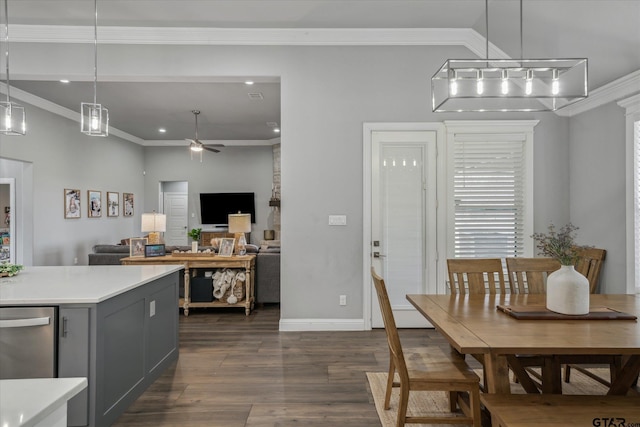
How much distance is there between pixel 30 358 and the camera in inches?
80.3

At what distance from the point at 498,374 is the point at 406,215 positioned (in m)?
2.47

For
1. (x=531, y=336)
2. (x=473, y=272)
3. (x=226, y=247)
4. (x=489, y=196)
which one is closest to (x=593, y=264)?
(x=489, y=196)

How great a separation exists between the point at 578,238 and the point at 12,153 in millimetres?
7703

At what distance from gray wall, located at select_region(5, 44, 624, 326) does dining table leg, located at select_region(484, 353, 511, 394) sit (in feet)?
7.68

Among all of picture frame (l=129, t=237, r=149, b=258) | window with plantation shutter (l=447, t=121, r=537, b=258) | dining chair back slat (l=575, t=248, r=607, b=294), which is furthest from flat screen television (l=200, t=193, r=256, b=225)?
dining chair back slat (l=575, t=248, r=607, b=294)

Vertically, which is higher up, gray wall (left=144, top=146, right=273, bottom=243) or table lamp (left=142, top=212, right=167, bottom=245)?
gray wall (left=144, top=146, right=273, bottom=243)

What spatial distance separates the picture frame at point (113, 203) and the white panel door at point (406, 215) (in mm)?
6519

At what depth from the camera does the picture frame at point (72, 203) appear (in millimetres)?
Result: 6652

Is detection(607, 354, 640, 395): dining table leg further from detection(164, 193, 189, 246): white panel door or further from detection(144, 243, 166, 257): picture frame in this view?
detection(164, 193, 189, 246): white panel door

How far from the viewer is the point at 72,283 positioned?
243 cm

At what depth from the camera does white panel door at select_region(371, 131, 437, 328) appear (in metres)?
4.11

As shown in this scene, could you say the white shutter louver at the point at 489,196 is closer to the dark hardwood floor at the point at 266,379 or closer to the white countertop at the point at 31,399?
the dark hardwood floor at the point at 266,379

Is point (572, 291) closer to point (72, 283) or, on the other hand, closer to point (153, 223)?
point (72, 283)

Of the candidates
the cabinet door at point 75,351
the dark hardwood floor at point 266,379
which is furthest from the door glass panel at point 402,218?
the cabinet door at point 75,351
